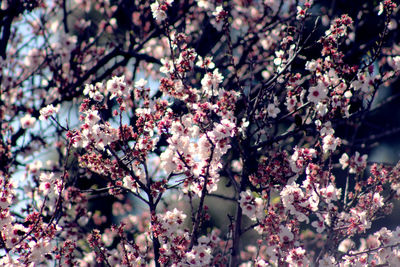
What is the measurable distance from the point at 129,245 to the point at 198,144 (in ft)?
6.26

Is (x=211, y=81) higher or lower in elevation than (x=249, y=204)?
higher

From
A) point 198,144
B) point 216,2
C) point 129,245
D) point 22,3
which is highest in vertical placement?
point 216,2

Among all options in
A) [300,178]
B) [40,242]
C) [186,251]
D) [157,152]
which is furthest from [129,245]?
[300,178]

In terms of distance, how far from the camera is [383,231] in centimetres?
491

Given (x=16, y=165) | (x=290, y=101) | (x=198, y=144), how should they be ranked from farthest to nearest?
(x=16, y=165) → (x=290, y=101) → (x=198, y=144)

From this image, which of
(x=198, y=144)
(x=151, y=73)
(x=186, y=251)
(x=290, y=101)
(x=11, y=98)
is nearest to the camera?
(x=198, y=144)

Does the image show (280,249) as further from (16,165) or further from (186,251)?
(16,165)

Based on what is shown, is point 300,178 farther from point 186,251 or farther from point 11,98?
point 11,98

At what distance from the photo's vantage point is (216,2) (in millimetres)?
6805

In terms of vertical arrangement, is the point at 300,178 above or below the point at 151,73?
below

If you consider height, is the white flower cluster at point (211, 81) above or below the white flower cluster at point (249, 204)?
above

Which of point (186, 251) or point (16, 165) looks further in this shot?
point (16, 165)

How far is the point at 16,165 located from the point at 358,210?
552cm

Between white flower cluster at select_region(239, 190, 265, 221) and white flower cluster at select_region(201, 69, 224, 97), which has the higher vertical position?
white flower cluster at select_region(201, 69, 224, 97)
